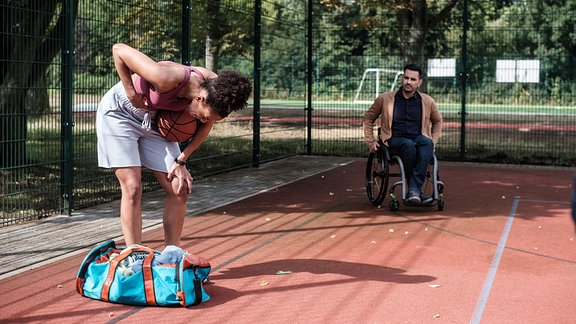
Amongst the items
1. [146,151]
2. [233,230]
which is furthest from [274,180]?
[146,151]

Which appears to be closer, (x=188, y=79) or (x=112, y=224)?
(x=188, y=79)

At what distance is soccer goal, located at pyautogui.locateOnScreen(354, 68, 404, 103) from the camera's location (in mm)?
15445

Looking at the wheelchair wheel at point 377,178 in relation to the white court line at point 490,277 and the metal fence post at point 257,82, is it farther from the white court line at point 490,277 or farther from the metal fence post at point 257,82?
the metal fence post at point 257,82

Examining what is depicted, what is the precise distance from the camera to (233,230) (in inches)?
301

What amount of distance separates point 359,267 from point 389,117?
323 centimetres

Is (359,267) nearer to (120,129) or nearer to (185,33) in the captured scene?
(120,129)

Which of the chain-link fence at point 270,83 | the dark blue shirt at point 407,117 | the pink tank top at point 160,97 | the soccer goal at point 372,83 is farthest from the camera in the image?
the soccer goal at point 372,83

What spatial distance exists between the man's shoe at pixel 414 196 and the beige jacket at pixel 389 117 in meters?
0.71

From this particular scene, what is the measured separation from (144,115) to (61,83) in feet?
10.3

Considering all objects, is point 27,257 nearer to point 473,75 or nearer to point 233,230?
point 233,230

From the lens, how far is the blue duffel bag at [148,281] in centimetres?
498

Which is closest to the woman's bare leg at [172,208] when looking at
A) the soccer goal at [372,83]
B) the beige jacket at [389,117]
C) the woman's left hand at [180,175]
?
the woman's left hand at [180,175]

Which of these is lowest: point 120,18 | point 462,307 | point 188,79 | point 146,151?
point 462,307

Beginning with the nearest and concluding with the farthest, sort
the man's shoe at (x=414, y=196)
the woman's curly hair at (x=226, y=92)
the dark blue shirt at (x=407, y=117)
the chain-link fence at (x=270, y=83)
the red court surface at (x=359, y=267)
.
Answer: the woman's curly hair at (x=226, y=92)
the red court surface at (x=359, y=267)
the chain-link fence at (x=270, y=83)
the man's shoe at (x=414, y=196)
the dark blue shirt at (x=407, y=117)
